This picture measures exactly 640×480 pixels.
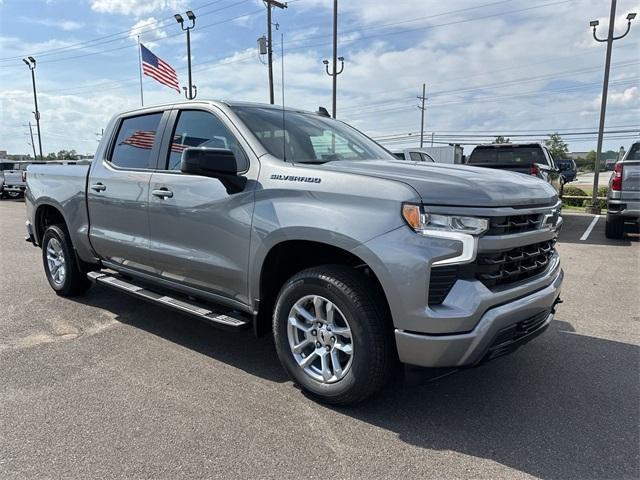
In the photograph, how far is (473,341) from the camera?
8.81 feet

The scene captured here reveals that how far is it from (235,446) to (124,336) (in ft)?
6.99

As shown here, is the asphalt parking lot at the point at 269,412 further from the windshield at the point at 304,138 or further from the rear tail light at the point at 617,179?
the rear tail light at the point at 617,179

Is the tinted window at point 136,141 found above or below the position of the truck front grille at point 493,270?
above

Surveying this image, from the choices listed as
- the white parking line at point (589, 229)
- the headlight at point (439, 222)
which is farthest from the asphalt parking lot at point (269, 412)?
the white parking line at point (589, 229)

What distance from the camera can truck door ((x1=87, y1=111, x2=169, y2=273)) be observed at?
4.31 metres

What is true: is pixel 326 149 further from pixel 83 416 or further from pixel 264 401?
pixel 83 416

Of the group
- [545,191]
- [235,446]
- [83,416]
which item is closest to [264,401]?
[235,446]

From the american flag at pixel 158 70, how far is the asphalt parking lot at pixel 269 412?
1292 cm

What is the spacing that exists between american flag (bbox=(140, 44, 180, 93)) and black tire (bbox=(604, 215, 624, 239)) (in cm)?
1308

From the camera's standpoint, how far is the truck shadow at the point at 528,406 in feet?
8.88

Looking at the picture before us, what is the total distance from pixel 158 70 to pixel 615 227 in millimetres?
13729

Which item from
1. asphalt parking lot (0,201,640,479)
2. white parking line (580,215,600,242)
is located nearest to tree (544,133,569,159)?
white parking line (580,215,600,242)

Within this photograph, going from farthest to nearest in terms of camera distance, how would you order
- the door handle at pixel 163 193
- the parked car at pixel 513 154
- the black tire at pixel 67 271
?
the parked car at pixel 513 154
the black tire at pixel 67 271
the door handle at pixel 163 193

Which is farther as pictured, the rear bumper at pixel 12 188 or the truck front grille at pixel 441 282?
the rear bumper at pixel 12 188
